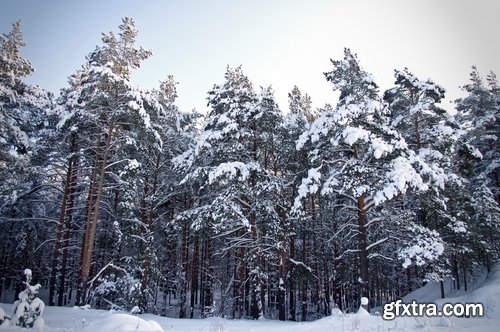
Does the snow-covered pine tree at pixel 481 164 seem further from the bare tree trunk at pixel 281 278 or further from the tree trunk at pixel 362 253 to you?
the bare tree trunk at pixel 281 278

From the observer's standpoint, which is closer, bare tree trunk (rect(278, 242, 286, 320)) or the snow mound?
the snow mound

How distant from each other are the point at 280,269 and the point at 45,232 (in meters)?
22.7

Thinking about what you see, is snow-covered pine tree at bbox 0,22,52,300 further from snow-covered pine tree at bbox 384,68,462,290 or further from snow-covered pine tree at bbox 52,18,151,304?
snow-covered pine tree at bbox 384,68,462,290

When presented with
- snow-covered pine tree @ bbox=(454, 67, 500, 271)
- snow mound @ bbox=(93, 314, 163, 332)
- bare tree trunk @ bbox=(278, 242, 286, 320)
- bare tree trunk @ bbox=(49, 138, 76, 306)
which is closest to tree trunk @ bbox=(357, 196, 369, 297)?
bare tree trunk @ bbox=(278, 242, 286, 320)

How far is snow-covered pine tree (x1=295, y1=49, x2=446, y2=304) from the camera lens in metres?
13.6

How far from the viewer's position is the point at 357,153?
16516 millimetres

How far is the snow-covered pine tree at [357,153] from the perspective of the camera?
44.5 ft

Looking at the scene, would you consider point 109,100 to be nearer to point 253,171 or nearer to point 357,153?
point 253,171

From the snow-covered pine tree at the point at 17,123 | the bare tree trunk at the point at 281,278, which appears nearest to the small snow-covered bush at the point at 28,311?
the snow-covered pine tree at the point at 17,123

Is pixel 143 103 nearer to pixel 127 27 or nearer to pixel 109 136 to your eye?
pixel 109 136

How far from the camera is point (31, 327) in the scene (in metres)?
7.29

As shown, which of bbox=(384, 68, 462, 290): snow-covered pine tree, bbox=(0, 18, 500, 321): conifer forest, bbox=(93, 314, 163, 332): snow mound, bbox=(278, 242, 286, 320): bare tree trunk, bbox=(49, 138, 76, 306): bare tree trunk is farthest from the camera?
bbox=(49, 138, 76, 306): bare tree trunk

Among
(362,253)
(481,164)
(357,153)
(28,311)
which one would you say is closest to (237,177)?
(357,153)

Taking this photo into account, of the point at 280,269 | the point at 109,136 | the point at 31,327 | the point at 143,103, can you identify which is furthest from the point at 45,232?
the point at 31,327
